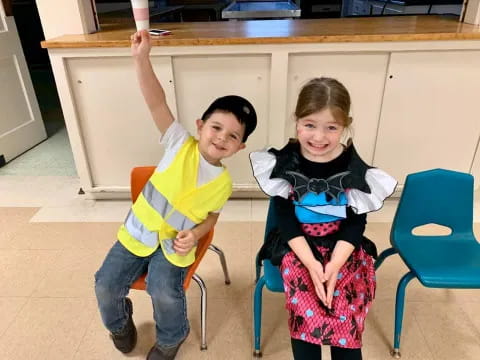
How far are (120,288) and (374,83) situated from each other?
147 cm

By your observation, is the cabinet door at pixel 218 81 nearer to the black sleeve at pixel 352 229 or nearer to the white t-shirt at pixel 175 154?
the white t-shirt at pixel 175 154

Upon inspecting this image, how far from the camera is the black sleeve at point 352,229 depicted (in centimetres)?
105

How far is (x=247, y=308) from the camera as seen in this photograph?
1.45m

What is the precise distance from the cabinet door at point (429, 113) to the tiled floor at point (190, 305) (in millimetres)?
383

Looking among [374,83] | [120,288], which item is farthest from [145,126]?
[374,83]

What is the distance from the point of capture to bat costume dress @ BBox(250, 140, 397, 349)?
100 cm

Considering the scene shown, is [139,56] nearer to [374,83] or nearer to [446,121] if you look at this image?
[374,83]

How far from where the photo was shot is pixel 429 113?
1854 mm

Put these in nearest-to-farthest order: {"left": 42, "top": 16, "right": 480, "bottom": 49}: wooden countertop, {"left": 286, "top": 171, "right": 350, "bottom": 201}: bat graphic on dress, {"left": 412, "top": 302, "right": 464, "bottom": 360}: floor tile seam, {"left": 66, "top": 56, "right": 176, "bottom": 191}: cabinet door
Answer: {"left": 286, "top": 171, "right": 350, "bottom": 201}: bat graphic on dress < {"left": 412, "top": 302, "right": 464, "bottom": 360}: floor tile seam < {"left": 42, "top": 16, "right": 480, "bottom": 49}: wooden countertop < {"left": 66, "top": 56, "right": 176, "bottom": 191}: cabinet door

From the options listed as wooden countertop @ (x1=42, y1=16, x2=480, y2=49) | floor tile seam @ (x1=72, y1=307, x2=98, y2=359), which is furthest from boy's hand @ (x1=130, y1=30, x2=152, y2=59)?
floor tile seam @ (x1=72, y1=307, x2=98, y2=359)

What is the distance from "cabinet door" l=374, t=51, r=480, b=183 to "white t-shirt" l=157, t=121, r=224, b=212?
1.13 metres

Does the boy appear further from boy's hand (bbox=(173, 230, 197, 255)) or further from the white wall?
the white wall

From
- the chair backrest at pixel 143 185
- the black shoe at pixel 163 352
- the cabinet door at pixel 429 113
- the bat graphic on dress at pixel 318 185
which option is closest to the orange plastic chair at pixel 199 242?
the chair backrest at pixel 143 185

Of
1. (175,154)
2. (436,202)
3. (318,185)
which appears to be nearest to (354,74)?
(436,202)
